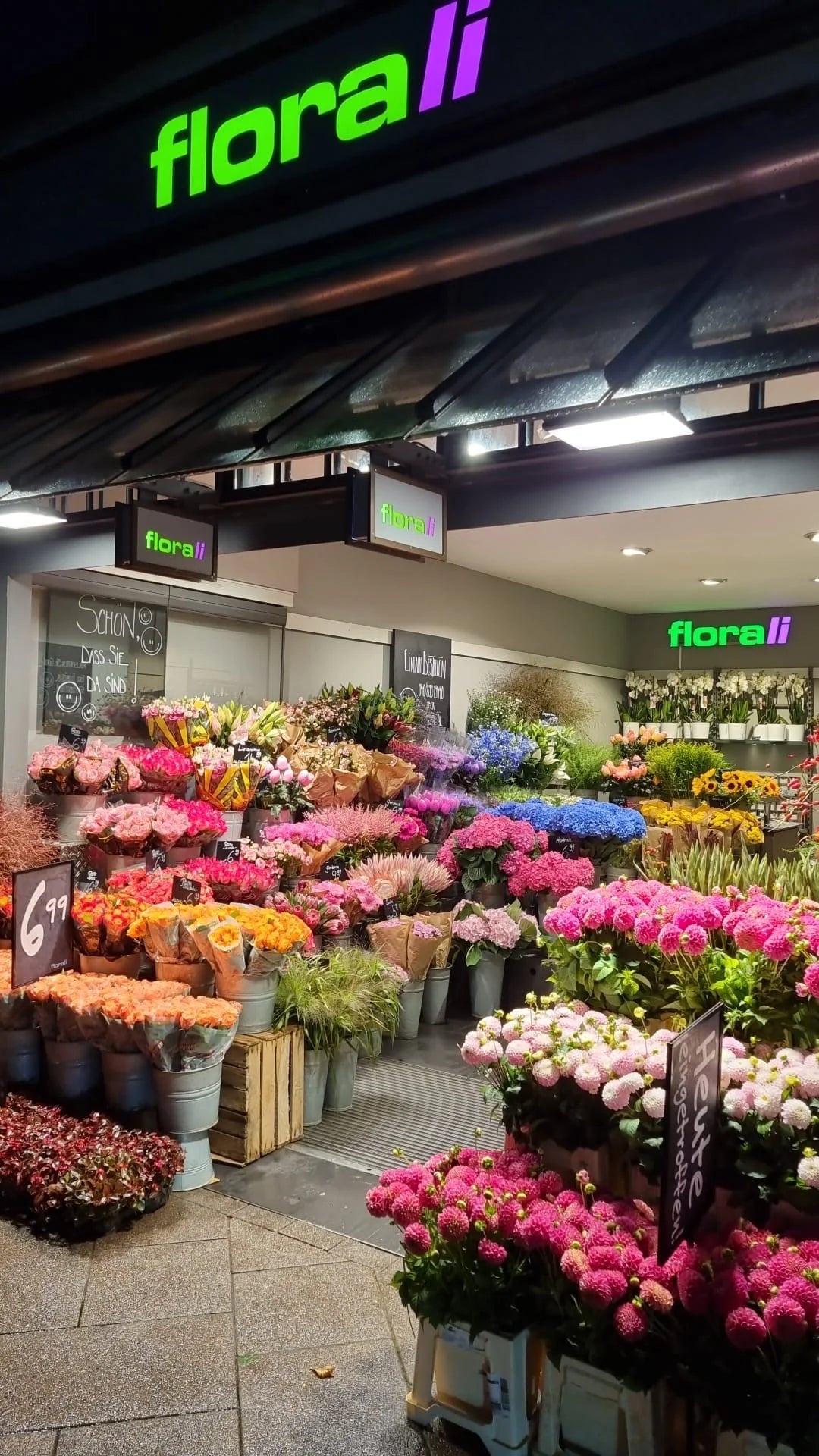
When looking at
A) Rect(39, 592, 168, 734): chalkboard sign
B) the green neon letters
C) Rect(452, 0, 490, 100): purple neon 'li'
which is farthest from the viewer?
Rect(39, 592, 168, 734): chalkboard sign

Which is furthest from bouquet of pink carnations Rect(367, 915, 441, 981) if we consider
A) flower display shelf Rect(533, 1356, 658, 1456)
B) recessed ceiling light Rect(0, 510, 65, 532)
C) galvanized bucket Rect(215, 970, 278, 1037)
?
flower display shelf Rect(533, 1356, 658, 1456)

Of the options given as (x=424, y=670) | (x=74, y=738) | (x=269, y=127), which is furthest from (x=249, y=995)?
(x=424, y=670)

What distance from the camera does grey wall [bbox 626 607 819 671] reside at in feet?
40.3

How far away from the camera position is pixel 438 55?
299 centimetres

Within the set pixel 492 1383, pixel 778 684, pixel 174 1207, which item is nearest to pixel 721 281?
pixel 492 1383

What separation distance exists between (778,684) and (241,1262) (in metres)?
9.92

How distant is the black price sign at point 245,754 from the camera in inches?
220

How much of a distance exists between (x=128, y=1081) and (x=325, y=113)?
3599 millimetres

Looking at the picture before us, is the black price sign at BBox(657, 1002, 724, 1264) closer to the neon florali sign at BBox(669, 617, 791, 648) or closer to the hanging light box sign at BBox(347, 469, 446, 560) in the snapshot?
the hanging light box sign at BBox(347, 469, 446, 560)

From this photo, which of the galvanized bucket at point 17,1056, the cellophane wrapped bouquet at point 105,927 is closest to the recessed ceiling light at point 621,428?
the cellophane wrapped bouquet at point 105,927

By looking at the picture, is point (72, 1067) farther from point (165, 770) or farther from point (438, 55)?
point (438, 55)

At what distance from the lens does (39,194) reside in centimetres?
407

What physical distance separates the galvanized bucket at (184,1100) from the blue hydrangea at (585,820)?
2.87 metres

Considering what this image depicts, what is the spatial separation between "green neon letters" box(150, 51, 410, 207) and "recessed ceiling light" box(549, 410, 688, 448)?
44.5 inches
